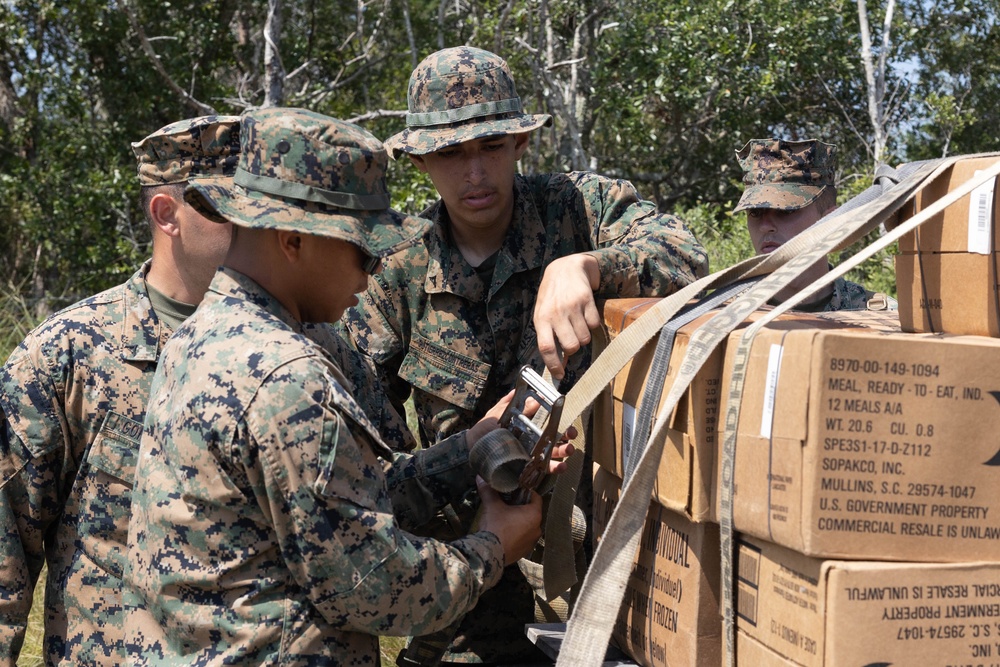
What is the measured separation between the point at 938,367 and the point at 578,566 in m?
1.13

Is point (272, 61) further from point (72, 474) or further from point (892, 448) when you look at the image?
point (892, 448)

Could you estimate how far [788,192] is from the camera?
447 centimetres

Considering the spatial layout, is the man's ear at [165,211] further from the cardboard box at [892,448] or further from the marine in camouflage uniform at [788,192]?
the marine in camouflage uniform at [788,192]

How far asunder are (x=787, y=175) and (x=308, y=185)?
10.2 ft

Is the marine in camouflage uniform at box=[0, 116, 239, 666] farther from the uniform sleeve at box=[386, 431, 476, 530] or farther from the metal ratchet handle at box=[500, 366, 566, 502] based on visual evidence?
the metal ratchet handle at box=[500, 366, 566, 502]

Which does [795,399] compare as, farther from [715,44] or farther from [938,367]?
[715,44]

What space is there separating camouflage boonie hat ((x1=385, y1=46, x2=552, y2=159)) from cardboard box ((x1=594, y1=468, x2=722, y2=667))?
1.38 metres

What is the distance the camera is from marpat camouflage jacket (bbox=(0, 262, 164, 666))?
2.52 metres

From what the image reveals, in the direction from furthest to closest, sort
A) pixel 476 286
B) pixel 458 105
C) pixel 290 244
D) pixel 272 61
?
pixel 272 61
pixel 476 286
pixel 458 105
pixel 290 244

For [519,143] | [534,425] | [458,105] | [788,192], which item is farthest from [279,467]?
[788,192]

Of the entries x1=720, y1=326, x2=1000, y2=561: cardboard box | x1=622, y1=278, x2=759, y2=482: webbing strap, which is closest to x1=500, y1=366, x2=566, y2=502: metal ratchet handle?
x1=622, y1=278, x2=759, y2=482: webbing strap

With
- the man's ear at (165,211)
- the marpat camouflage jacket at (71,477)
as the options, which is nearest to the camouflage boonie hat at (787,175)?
the man's ear at (165,211)

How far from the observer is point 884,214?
174 centimetres

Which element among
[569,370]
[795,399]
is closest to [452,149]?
[569,370]
